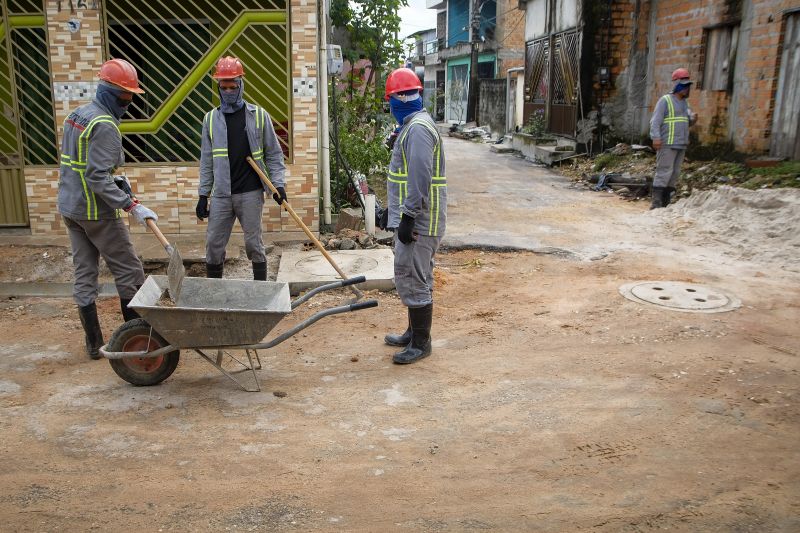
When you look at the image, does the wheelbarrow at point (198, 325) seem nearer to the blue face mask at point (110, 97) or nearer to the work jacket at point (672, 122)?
the blue face mask at point (110, 97)

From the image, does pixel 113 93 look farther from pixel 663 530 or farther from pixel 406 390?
pixel 663 530

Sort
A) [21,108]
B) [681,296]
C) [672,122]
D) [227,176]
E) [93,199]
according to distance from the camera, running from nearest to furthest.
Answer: [93,199] → [227,176] → [681,296] → [21,108] → [672,122]

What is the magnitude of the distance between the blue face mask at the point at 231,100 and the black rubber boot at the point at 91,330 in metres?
1.87

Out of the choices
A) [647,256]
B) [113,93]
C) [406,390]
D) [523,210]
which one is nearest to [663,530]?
[406,390]

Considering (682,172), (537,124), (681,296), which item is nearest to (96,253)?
(681,296)

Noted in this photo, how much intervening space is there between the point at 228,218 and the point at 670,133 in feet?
22.4

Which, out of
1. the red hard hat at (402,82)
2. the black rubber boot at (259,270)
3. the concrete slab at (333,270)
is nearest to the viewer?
the red hard hat at (402,82)

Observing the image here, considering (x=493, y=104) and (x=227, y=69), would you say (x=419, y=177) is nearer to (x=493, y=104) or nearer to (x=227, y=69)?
(x=227, y=69)

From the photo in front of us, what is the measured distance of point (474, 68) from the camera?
99.5ft

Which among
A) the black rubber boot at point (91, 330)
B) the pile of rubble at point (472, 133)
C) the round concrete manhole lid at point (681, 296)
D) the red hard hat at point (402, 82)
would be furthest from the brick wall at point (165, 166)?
the pile of rubble at point (472, 133)

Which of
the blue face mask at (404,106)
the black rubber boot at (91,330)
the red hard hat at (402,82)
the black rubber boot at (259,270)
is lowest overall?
the black rubber boot at (91,330)

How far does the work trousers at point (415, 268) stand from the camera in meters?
4.79

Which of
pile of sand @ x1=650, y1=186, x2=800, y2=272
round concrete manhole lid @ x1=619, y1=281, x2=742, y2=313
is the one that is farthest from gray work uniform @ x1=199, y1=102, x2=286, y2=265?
pile of sand @ x1=650, y1=186, x2=800, y2=272

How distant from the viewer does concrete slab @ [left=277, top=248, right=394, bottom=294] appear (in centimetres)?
638
